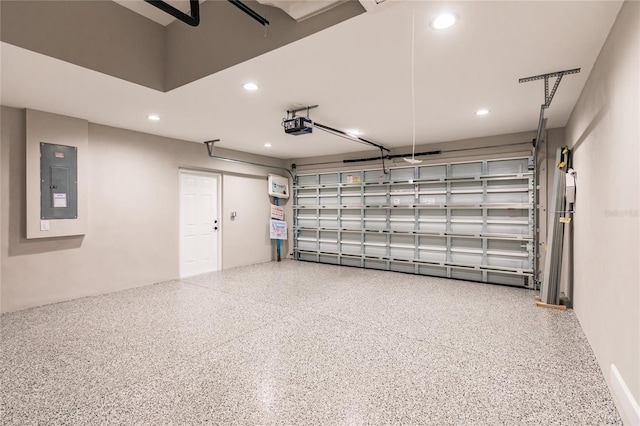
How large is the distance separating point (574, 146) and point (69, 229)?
6564 millimetres

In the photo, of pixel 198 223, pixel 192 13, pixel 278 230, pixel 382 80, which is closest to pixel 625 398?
pixel 382 80

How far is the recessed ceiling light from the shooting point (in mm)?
1989

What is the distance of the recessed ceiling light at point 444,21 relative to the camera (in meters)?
1.99

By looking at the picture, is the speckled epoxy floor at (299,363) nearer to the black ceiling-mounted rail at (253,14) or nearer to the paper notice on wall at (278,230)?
the black ceiling-mounted rail at (253,14)

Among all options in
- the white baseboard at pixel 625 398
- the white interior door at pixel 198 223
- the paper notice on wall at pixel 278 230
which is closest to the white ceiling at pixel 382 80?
the white interior door at pixel 198 223

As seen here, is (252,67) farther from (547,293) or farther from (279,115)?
(547,293)

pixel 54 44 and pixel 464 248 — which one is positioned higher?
pixel 54 44

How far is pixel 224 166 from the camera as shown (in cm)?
639

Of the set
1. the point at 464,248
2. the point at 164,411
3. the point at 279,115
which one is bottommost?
the point at 164,411

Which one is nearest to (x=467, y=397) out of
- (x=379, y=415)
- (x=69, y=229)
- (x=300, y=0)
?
(x=379, y=415)

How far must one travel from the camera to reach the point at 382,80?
301 centimetres

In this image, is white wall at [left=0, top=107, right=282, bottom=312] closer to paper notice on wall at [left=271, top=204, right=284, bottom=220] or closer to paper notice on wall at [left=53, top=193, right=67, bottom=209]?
paper notice on wall at [left=53, top=193, right=67, bottom=209]

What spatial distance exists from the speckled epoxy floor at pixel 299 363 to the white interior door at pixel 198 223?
1.63 metres

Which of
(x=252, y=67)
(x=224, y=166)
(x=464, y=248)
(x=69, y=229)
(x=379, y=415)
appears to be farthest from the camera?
(x=224, y=166)
